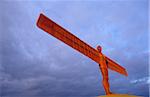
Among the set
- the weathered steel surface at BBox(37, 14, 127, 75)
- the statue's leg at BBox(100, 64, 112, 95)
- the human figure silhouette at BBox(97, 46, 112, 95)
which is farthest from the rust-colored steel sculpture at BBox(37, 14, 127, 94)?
the statue's leg at BBox(100, 64, 112, 95)

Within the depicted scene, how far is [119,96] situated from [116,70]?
462cm

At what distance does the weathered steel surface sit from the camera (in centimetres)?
1300

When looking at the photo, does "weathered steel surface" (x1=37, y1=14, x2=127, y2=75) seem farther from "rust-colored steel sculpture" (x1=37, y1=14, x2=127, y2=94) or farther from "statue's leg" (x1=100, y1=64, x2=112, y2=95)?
"statue's leg" (x1=100, y1=64, x2=112, y2=95)

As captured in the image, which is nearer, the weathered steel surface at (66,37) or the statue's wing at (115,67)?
the weathered steel surface at (66,37)

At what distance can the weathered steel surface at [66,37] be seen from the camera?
1300 centimetres

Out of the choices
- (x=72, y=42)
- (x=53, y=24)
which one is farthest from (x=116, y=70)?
(x=53, y=24)

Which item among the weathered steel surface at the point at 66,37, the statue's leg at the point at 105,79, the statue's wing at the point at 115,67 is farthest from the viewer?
the statue's wing at the point at 115,67

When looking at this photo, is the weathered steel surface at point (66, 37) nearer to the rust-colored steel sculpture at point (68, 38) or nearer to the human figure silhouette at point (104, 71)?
the rust-colored steel sculpture at point (68, 38)

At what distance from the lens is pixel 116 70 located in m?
18.3

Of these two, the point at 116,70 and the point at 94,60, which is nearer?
the point at 94,60

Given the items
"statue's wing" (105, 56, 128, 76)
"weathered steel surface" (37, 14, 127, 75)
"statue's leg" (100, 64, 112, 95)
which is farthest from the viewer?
"statue's wing" (105, 56, 128, 76)

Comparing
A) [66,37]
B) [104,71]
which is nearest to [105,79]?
[104,71]

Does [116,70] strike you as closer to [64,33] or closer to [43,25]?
[64,33]

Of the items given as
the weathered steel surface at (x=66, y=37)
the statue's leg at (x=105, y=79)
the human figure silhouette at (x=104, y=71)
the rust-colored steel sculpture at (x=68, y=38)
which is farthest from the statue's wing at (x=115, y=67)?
the statue's leg at (x=105, y=79)
